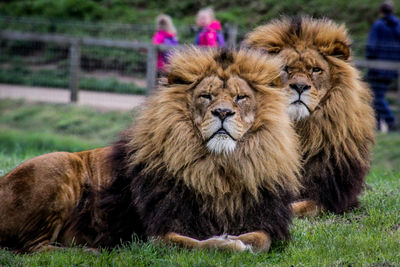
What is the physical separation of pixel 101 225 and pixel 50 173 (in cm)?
51

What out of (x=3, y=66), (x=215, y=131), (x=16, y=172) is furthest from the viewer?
(x=3, y=66)

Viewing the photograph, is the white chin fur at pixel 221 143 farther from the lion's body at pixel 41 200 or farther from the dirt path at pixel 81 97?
the dirt path at pixel 81 97

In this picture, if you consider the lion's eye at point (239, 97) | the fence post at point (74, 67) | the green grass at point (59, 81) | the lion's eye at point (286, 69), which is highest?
the lion's eye at point (286, 69)

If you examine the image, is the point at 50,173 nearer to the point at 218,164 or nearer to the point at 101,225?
the point at 101,225

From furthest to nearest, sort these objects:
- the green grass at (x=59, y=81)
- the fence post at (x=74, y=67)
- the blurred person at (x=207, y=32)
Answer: the green grass at (x=59, y=81)
the fence post at (x=74, y=67)
the blurred person at (x=207, y=32)

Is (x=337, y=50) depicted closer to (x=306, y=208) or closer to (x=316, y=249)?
(x=306, y=208)

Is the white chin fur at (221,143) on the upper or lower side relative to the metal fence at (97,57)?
upper

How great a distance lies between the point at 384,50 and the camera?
12.1 m

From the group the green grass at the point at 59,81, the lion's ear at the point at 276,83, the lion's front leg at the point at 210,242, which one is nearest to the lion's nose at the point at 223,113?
the lion's ear at the point at 276,83

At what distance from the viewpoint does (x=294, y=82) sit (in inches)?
208

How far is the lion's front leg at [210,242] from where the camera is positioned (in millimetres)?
4113

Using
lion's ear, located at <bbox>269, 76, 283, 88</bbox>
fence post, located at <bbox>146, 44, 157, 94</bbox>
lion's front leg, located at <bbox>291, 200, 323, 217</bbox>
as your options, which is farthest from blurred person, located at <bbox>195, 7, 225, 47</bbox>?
lion's ear, located at <bbox>269, 76, 283, 88</bbox>

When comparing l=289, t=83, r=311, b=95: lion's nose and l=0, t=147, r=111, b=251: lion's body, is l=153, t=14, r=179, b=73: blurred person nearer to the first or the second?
l=289, t=83, r=311, b=95: lion's nose

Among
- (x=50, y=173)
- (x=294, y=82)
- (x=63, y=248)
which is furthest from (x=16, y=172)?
(x=294, y=82)
